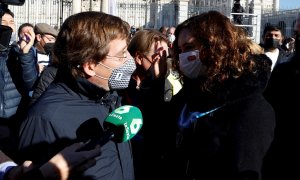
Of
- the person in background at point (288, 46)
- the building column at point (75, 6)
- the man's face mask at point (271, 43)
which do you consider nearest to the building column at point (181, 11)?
the building column at point (75, 6)

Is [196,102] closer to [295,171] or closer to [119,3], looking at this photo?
[295,171]

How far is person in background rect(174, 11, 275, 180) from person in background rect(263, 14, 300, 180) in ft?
0.27

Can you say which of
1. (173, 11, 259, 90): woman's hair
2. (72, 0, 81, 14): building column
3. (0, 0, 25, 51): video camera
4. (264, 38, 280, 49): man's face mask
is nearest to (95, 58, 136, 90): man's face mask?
(173, 11, 259, 90): woman's hair

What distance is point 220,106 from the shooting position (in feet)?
8.76

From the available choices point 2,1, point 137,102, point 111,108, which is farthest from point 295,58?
point 137,102

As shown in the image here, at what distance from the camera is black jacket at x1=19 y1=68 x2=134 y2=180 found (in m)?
2.43

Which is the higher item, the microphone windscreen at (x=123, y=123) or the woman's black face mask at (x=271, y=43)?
the woman's black face mask at (x=271, y=43)

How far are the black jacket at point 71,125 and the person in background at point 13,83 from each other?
101 centimetres

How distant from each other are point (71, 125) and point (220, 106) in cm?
80

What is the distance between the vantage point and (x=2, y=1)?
256 cm

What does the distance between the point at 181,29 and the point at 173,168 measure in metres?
0.84

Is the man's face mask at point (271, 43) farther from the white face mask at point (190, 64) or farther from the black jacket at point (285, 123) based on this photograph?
the black jacket at point (285, 123)

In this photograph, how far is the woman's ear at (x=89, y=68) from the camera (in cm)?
274

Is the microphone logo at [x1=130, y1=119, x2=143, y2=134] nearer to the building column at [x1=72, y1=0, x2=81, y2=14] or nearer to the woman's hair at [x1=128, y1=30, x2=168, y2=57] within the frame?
the woman's hair at [x1=128, y1=30, x2=168, y2=57]
